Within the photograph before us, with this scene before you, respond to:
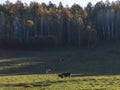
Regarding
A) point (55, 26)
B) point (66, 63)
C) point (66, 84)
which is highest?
point (55, 26)

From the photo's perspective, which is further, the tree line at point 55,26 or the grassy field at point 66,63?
the tree line at point 55,26

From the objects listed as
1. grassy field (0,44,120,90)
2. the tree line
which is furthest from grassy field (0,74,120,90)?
the tree line

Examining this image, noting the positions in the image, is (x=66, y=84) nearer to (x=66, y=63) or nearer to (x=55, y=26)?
(x=66, y=63)

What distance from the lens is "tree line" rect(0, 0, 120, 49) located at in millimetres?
117000

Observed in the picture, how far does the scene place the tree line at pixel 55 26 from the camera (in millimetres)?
117000

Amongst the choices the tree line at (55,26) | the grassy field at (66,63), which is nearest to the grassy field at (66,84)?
Result: the grassy field at (66,63)

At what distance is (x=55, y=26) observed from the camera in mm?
125812

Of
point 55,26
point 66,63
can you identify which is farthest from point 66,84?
point 55,26

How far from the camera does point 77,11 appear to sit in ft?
450

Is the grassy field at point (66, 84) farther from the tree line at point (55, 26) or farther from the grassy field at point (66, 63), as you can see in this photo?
the tree line at point (55, 26)

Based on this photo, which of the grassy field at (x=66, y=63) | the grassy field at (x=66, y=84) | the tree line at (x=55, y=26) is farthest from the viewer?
the tree line at (x=55, y=26)

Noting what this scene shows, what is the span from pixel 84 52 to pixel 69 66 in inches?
947

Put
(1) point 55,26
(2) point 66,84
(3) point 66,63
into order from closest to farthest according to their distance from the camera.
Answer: (2) point 66,84 < (3) point 66,63 < (1) point 55,26

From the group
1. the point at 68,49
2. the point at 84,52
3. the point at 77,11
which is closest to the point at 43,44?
the point at 68,49
